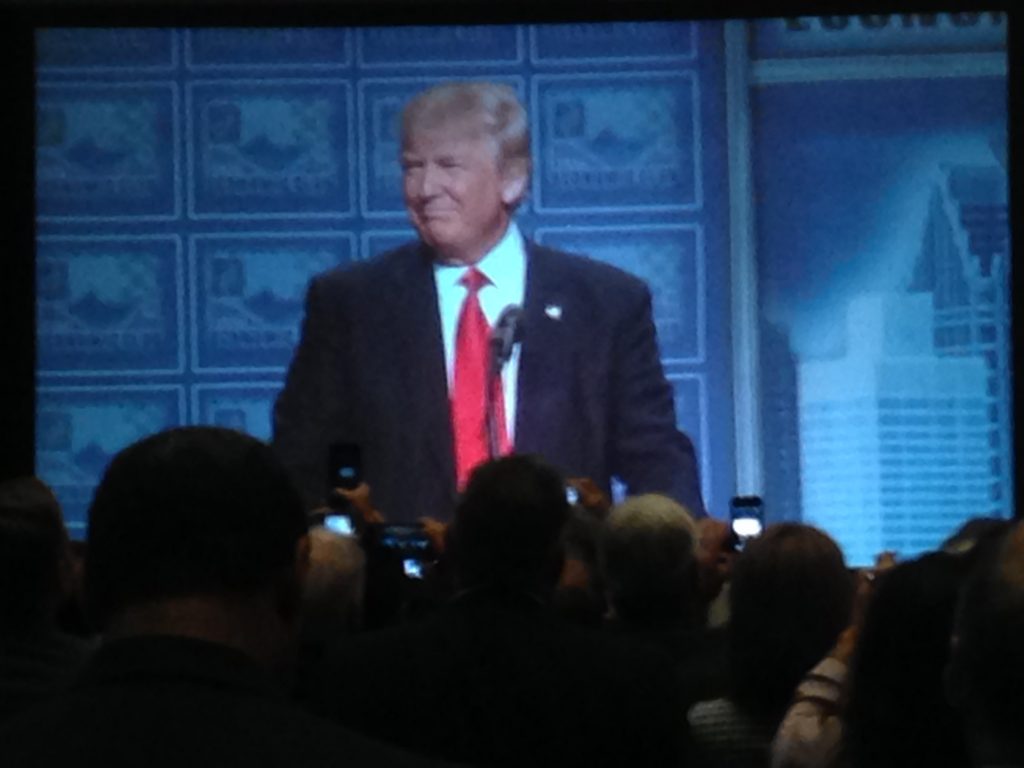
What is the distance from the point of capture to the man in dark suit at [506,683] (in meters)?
2.33

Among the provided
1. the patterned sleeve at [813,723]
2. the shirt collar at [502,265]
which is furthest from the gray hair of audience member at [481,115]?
the patterned sleeve at [813,723]

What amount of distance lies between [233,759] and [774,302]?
5.72 meters

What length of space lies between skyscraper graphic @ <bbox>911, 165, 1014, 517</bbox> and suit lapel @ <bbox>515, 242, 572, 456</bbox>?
1.20 meters

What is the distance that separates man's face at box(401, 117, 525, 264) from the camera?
263 inches

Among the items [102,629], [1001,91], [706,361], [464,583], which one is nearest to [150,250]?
[706,361]

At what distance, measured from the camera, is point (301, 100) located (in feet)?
22.3

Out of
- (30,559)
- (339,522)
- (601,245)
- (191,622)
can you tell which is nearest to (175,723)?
(191,622)

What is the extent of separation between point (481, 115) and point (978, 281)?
1.76 meters

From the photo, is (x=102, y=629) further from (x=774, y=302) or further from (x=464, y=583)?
(x=774, y=302)

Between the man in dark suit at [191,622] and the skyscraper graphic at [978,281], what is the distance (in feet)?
18.3

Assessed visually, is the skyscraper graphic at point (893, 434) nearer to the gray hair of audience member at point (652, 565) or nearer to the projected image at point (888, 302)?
the projected image at point (888, 302)

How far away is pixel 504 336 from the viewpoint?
6.63m

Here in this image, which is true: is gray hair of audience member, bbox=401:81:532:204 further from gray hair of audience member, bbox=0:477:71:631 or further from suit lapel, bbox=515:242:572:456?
gray hair of audience member, bbox=0:477:71:631

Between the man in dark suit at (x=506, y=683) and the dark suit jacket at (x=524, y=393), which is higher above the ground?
the dark suit jacket at (x=524, y=393)
